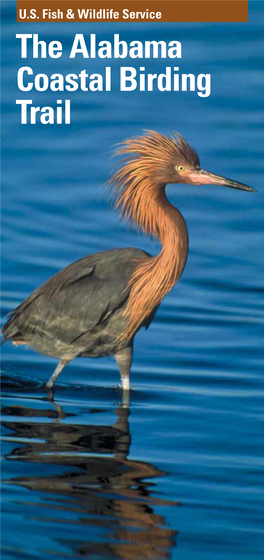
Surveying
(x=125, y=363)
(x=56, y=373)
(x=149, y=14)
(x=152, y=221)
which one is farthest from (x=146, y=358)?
(x=149, y=14)

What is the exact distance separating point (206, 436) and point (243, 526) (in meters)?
1.54

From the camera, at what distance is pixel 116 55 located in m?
17.7

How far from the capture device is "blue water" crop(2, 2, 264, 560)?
6344mm

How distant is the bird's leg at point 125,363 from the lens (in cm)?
870

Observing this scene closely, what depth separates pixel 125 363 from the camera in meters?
8.74

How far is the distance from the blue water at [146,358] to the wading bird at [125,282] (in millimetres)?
400

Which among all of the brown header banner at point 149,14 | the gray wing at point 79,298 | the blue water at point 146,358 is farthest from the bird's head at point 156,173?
the brown header banner at point 149,14

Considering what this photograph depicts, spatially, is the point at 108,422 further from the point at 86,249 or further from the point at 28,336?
the point at 86,249

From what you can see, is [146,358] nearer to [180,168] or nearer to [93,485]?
[180,168]

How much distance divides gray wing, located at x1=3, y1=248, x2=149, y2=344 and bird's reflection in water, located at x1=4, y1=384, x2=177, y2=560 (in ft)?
2.04

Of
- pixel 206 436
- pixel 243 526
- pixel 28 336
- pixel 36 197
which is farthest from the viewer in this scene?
pixel 36 197

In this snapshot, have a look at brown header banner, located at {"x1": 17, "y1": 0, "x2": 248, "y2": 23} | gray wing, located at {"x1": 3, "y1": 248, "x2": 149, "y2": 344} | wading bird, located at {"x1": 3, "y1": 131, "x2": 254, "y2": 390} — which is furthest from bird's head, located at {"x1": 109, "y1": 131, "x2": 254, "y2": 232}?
brown header banner, located at {"x1": 17, "y1": 0, "x2": 248, "y2": 23}

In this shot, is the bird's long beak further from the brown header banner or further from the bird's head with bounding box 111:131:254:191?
the brown header banner

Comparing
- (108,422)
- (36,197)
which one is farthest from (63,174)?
(108,422)
